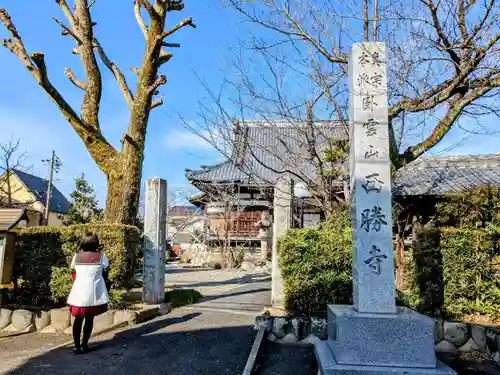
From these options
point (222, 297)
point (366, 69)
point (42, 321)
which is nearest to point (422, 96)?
point (366, 69)

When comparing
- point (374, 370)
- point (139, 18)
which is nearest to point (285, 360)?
point (374, 370)

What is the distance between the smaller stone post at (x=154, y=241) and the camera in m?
7.55

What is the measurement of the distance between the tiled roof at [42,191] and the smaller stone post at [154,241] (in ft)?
87.9

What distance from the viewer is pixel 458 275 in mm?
6875

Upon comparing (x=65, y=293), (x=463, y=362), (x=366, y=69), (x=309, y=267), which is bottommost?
(x=463, y=362)

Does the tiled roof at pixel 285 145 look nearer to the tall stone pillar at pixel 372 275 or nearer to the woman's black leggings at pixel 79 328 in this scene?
the tall stone pillar at pixel 372 275

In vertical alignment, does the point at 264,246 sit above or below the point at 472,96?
below

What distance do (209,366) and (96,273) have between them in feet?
6.38

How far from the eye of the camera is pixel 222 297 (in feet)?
32.5

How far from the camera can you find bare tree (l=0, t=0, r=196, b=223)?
28.6 ft

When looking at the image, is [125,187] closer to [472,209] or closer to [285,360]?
[285,360]

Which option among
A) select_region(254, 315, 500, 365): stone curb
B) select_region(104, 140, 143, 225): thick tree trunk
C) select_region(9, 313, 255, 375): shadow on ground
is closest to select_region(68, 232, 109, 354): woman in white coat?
select_region(9, 313, 255, 375): shadow on ground

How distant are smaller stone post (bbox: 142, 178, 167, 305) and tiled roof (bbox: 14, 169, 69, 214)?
2680cm

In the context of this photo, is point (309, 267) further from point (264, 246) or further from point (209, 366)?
point (264, 246)
